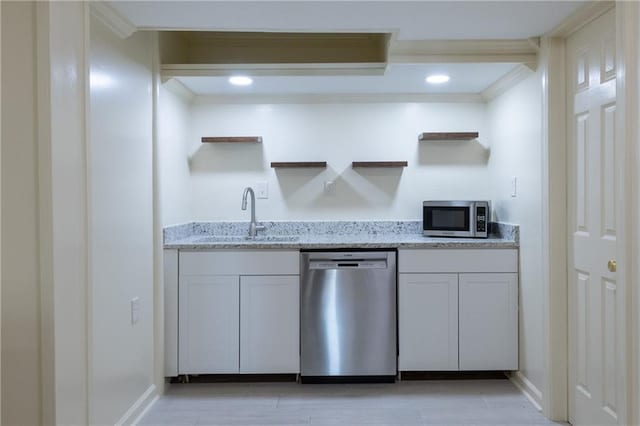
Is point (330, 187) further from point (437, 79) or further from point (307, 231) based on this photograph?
point (437, 79)

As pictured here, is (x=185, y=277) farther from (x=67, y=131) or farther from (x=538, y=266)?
(x=538, y=266)

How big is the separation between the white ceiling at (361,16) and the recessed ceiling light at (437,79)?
464 millimetres

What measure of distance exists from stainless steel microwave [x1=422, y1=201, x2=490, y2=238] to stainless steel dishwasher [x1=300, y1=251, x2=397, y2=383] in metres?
0.50

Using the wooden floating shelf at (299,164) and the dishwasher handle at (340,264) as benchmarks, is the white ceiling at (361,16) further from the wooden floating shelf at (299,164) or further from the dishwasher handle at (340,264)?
the dishwasher handle at (340,264)

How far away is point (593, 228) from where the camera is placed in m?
1.95

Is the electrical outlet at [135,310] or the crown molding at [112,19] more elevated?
the crown molding at [112,19]

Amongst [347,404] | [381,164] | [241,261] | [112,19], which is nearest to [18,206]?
[112,19]

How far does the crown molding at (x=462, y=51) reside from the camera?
2.32 m

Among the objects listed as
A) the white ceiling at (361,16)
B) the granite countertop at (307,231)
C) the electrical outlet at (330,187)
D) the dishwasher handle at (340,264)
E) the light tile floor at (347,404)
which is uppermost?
the white ceiling at (361,16)

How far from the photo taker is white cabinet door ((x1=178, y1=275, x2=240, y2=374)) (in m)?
2.60

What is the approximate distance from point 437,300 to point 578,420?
87 centimetres

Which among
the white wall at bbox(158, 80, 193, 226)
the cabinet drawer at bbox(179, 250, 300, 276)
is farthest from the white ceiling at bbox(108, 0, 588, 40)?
the cabinet drawer at bbox(179, 250, 300, 276)

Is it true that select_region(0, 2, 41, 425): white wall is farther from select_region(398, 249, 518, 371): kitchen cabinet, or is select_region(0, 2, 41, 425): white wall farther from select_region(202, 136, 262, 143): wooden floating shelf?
select_region(398, 249, 518, 371): kitchen cabinet

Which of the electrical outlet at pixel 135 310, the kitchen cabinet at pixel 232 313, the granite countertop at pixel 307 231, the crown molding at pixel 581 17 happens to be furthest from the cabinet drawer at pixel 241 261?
the crown molding at pixel 581 17
